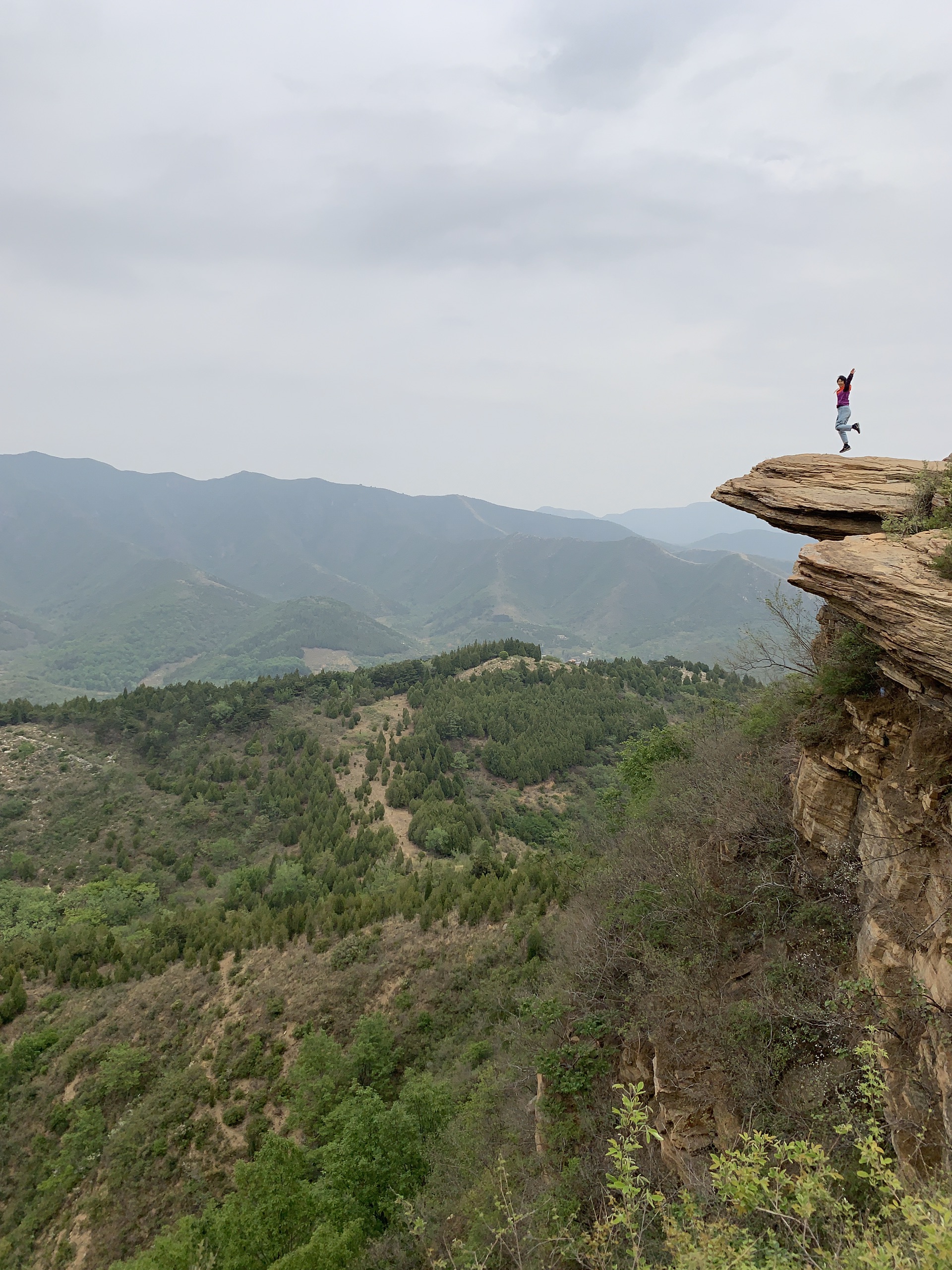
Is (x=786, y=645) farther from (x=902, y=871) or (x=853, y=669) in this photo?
(x=902, y=871)

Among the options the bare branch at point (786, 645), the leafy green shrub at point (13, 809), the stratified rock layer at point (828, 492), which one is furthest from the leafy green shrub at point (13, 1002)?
the stratified rock layer at point (828, 492)

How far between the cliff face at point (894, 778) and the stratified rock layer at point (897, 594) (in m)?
0.02

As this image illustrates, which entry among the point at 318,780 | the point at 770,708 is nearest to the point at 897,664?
the point at 770,708

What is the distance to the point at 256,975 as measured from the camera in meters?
24.5

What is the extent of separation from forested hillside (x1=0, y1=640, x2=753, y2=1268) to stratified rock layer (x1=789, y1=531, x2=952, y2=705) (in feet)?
52.6

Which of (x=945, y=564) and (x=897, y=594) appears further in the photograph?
(x=897, y=594)

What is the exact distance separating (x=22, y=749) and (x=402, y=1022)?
57.2m

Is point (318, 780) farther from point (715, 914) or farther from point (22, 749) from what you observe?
point (715, 914)

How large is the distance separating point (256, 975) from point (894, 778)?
26573 millimetres

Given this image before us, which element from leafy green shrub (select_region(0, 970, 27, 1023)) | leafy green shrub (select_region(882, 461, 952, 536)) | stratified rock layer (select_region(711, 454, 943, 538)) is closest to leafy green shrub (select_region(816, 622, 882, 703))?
leafy green shrub (select_region(882, 461, 952, 536))

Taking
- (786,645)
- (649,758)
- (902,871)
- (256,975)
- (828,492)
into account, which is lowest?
(256,975)

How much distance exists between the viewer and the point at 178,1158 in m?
18.0

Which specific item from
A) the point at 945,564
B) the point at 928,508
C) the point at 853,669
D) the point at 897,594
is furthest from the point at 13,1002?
the point at 928,508

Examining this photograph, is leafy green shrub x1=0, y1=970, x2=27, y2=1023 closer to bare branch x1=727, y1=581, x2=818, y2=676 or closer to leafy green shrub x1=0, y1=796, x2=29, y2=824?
leafy green shrub x1=0, y1=796, x2=29, y2=824
